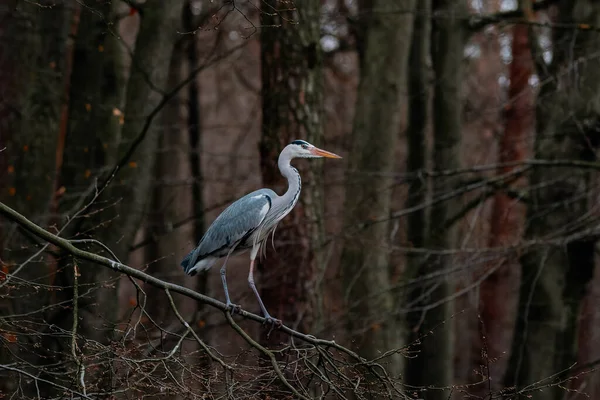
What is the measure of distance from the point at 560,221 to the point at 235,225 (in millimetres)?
4630

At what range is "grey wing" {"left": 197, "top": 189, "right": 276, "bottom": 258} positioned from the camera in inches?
250

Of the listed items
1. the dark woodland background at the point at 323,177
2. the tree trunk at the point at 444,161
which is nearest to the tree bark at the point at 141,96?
the dark woodland background at the point at 323,177

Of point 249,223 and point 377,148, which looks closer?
point 249,223

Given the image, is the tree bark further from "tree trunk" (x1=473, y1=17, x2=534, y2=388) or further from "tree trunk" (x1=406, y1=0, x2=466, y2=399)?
"tree trunk" (x1=473, y1=17, x2=534, y2=388)

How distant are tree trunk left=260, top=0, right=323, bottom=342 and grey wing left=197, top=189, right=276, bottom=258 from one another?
1636 mm

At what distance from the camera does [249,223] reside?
20.9 feet

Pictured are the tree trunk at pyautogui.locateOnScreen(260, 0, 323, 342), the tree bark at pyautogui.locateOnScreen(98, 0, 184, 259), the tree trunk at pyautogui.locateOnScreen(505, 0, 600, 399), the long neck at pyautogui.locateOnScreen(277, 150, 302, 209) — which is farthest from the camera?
the tree trunk at pyautogui.locateOnScreen(505, 0, 600, 399)

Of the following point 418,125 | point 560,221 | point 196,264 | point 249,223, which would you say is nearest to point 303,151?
point 249,223

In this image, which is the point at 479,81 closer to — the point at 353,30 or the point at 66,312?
the point at 353,30

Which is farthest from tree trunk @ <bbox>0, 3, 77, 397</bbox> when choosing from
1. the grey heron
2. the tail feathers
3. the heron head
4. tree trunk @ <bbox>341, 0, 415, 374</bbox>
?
the heron head

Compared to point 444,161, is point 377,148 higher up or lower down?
higher up

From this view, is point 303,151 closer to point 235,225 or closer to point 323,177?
point 235,225

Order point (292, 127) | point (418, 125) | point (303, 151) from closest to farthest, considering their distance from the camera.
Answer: point (303, 151) < point (292, 127) < point (418, 125)

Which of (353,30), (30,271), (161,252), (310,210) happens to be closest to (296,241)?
(310,210)
